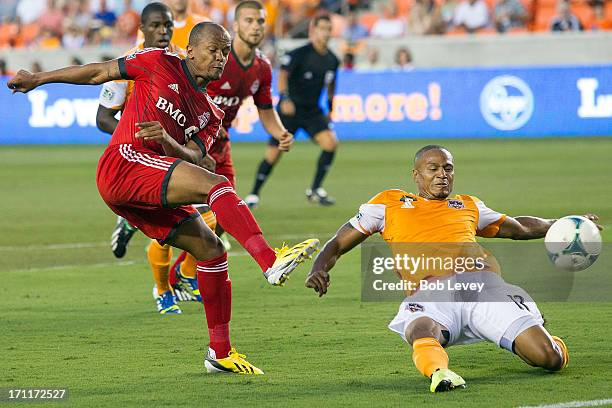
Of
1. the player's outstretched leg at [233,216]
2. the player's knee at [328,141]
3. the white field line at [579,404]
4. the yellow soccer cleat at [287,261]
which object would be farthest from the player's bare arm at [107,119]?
the player's knee at [328,141]

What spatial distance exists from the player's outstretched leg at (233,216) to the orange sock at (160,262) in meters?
2.47

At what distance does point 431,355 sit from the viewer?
6.26m

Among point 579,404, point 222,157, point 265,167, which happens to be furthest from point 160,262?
point 265,167

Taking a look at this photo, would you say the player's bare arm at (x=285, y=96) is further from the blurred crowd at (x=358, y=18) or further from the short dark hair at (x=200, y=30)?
the blurred crowd at (x=358, y=18)

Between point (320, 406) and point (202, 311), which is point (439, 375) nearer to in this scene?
point (320, 406)

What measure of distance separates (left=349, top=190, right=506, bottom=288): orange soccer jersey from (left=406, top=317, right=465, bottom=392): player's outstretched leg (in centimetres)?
35

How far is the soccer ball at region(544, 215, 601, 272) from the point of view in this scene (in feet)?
23.9

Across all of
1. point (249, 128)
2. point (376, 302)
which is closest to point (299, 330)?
point (376, 302)

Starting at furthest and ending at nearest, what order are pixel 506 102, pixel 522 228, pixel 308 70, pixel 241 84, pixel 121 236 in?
pixel 506 102
pixel 308 70
pixel 241 84
pixel 121 236
pixel 522 228

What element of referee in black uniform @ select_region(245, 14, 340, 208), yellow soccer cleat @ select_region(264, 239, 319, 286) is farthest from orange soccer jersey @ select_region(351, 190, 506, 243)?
referee in black uniform @ select_region(245, 14, 340, 208)

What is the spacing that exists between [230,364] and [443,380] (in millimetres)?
1360

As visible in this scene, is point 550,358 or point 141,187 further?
point 141,187

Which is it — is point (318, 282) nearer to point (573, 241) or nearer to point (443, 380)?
point (443, 380)

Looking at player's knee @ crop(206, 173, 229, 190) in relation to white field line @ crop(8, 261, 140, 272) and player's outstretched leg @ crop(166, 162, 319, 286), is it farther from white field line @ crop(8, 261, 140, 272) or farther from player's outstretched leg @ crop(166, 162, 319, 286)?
white field line @ crop(8, 261, 140, 272)
